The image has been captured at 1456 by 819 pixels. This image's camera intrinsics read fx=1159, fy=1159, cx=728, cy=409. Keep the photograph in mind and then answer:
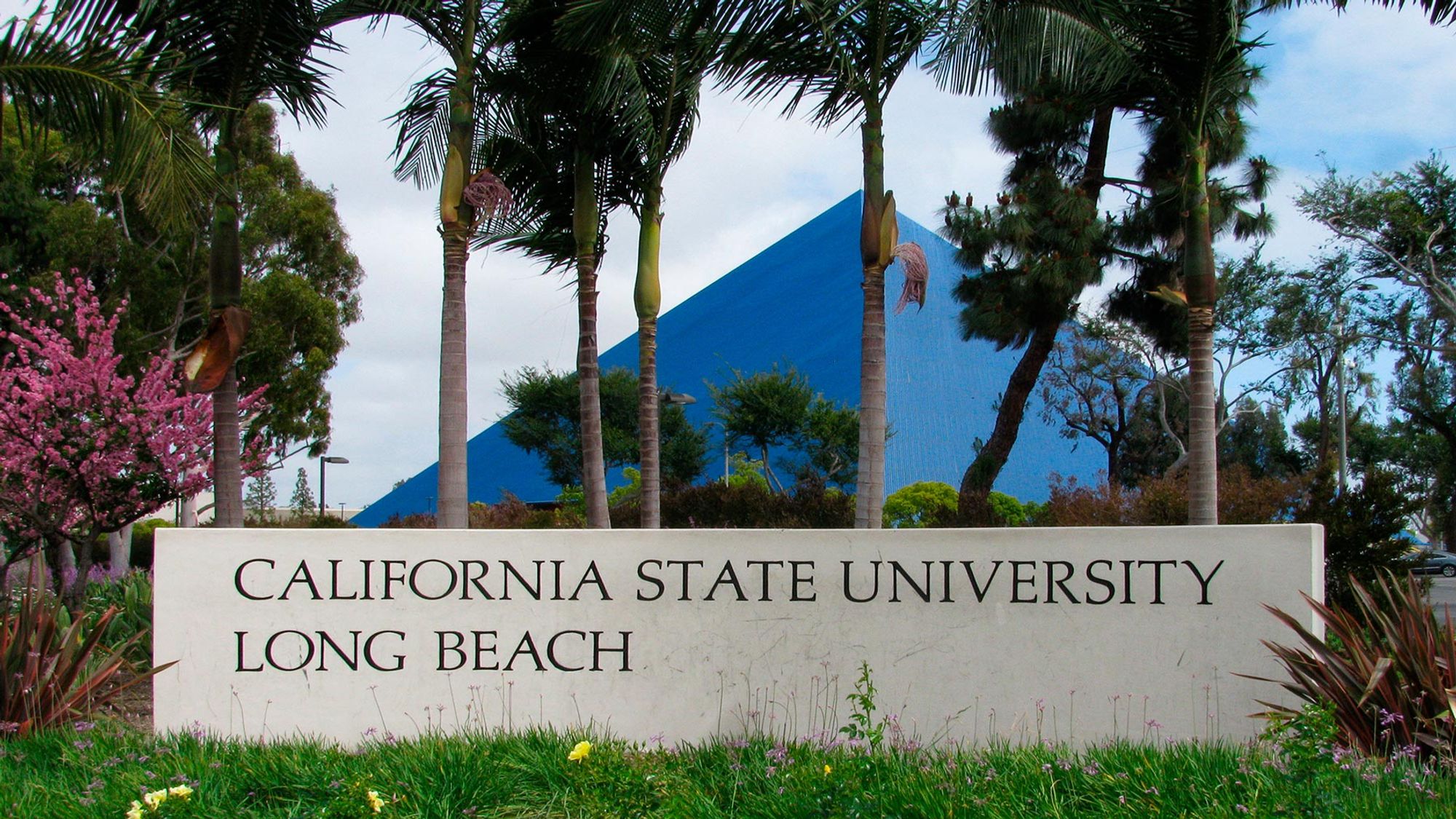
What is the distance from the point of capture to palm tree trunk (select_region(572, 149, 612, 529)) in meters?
12.1

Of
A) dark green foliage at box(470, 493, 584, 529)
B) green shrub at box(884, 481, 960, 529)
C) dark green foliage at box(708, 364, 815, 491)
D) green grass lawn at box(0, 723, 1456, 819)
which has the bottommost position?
green grass lawn at box(0, 723, 1456, 819)

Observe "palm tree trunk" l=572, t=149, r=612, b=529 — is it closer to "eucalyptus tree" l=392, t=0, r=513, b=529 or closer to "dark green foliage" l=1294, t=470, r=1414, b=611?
"eucalyptus tree" l=392, t=0, r=513, b=529

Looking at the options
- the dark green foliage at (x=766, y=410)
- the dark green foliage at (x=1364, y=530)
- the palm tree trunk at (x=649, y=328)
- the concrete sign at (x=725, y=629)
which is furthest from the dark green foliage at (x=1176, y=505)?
the dark green foliage at (x=766, y=410)

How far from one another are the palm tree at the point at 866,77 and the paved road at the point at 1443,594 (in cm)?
A: 965

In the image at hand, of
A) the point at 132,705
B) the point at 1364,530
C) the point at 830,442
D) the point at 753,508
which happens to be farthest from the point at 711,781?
the point at 830,442

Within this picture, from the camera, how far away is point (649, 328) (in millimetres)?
12617

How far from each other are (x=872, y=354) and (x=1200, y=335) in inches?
101

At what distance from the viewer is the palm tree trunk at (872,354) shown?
30.7ft

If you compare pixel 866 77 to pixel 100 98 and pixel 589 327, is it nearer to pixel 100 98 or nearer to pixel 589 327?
pixel 589 327

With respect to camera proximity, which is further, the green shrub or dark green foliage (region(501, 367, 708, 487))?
dark green foliage (region(501, 367, 708, 487))

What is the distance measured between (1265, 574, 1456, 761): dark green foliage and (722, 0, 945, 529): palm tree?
14.0ft

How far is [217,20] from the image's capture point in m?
9.28

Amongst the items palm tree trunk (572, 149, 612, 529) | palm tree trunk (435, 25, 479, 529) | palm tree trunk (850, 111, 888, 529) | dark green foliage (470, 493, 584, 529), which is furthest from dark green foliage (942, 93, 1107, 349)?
palm tree trunk (435, 25, 479, 529)

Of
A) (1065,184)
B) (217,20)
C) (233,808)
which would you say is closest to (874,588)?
(233,808)
